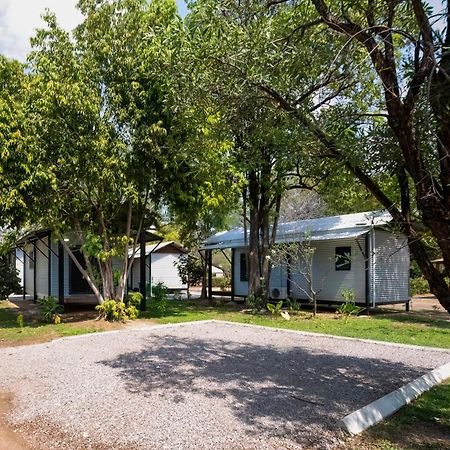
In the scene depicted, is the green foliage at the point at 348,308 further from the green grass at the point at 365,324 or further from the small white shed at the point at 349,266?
the small white shed at the point at 349,266

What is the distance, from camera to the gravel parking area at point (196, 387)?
4.66 meters

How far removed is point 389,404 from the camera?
556 cm

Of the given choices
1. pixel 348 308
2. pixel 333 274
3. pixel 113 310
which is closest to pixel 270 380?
pixel 113 310

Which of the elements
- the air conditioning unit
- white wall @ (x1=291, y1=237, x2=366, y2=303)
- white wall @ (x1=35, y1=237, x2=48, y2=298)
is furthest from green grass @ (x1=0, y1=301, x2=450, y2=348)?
the air conditioning unit

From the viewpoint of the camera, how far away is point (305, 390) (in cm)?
628

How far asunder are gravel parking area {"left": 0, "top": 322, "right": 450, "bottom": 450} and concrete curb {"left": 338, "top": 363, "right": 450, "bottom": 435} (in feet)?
0.67

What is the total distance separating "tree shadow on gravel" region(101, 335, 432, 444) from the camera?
519cm

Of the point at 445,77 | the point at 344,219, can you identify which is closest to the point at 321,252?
the point at 344,219

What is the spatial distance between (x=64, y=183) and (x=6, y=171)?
1414 millimetres

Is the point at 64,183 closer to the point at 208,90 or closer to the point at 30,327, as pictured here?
the point at 30,327

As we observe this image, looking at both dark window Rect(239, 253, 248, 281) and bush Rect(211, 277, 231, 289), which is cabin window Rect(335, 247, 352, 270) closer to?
dark window Rect(239, 253, 248, 281)

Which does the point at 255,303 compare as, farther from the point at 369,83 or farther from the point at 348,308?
the point at 369,83

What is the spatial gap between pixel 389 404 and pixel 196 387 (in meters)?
2.35

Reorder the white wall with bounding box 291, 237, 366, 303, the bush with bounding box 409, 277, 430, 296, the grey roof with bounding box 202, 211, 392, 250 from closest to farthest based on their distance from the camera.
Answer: the grey roof with bounding box 202, 211, 392, 250, the white wall with bounding box 291, 237, 366, 303, the bush with bounding box 409, 277, 430, 296
